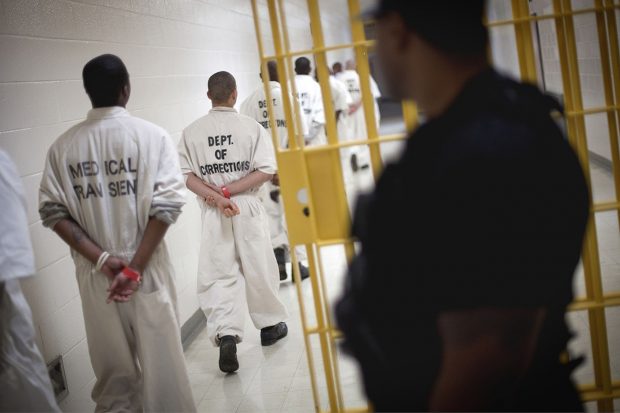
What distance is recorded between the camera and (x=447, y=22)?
4.62 ft

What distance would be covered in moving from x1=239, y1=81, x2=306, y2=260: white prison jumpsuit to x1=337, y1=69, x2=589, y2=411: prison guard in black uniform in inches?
161

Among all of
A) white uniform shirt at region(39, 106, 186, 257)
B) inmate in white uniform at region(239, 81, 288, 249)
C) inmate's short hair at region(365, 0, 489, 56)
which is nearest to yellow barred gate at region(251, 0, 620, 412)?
white uniform shirt at region(39, 106, 186, 257)

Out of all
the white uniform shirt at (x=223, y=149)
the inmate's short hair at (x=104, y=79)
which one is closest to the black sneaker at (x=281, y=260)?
the white uniform shirt at (x=223, y=149)

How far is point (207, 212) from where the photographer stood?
4492 millimetres

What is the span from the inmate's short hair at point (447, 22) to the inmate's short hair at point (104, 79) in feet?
6.12

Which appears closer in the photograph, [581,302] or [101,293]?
[581,302]

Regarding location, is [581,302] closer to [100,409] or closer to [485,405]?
[485,405]

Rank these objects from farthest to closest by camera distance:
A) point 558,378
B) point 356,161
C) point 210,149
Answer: point 356,161
point 210,149
point 558,378

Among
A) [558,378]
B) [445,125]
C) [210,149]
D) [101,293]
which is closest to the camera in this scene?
[445,125]

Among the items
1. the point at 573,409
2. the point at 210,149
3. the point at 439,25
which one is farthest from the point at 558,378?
the point at 210,149

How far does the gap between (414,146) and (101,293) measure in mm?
2083

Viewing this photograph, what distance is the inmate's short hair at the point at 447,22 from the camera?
1406 millimetres

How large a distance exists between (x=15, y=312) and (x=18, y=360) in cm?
18

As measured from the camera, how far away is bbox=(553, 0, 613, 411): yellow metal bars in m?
2.73
